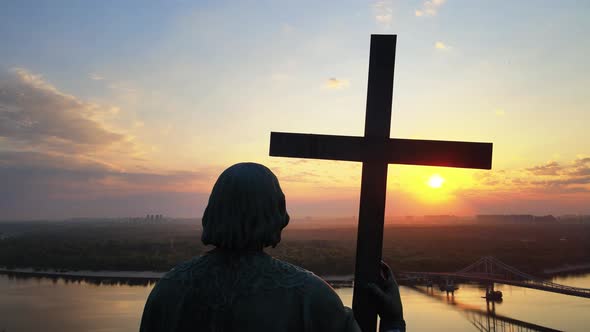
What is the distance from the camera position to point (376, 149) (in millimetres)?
2164

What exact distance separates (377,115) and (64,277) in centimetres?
3004

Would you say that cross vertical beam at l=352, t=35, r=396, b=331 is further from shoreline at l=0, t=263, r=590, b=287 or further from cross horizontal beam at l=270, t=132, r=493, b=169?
shoreline at l=0, t=263, r=590, b=287

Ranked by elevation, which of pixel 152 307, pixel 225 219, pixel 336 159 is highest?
pixel 336 159

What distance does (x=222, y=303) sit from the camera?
38.9 inches

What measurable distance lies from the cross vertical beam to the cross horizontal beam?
0.04 m

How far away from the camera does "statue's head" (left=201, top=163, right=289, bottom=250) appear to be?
3.43 feet

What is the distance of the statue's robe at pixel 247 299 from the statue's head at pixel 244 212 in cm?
4

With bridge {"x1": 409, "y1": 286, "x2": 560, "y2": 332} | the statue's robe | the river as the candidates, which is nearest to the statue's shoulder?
the statue's robe

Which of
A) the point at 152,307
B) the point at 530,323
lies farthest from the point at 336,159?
the point at 530,323

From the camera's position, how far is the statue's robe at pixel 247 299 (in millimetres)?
984

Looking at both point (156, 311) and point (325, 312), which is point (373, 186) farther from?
point (156, 311)

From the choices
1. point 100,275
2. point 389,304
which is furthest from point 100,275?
point 389,304

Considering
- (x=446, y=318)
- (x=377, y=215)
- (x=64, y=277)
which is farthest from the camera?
(x=64, y=277)

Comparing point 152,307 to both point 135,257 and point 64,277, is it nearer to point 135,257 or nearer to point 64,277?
point 64,277
